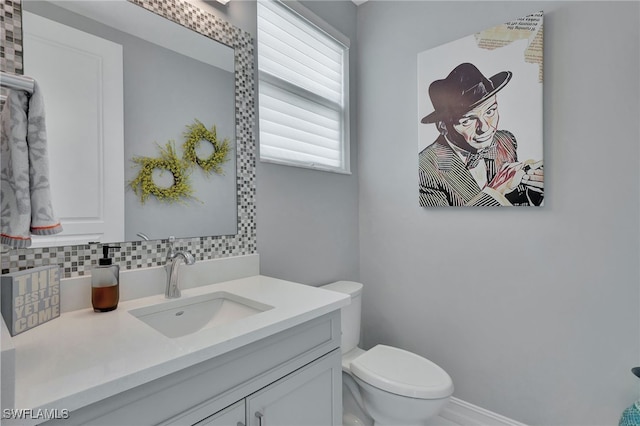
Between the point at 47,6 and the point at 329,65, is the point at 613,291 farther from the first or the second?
the point at 47,6

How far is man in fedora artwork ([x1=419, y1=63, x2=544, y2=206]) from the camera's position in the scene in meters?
1.55

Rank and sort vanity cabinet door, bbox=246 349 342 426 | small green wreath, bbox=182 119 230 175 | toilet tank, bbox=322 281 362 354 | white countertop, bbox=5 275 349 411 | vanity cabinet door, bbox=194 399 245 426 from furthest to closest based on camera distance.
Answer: toilet tank, bbox=322 281 362 354 → small green wreath, bbox=182 119 230 175 → vanity cabinet door, bbox=246 349 342 426 → vanity cabinet door, bbox=194 399 245 426 → white countertop, bbox=5 275 349 411

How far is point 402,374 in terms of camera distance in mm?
1450

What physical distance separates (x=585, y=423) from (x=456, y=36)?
1986 millimetres

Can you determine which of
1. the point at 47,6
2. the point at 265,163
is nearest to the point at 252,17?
the point at 265,163

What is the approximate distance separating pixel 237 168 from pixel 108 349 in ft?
3.06

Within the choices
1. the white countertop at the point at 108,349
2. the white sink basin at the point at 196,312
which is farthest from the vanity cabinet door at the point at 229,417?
the white sink basin at the point at 196,312

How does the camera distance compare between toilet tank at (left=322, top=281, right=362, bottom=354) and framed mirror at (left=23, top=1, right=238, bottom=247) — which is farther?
toilet tank at (left=322, top=281, right=362, bottom=354)

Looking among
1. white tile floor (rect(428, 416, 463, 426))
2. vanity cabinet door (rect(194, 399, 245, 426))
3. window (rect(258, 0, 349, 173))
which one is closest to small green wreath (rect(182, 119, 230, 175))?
window (rect(258, 0, 349, 173))

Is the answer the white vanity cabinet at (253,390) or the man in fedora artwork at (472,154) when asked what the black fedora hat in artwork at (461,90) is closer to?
the man in fedora artwork at (472,154)

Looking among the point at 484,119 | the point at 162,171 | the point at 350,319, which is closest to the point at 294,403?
the point at 350,319

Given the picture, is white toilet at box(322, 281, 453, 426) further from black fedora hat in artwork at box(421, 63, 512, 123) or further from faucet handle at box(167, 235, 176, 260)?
black fedora hat in artwork at box(421, 63, 512, 123)

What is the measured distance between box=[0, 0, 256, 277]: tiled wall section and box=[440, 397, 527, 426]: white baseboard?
4.64 ft

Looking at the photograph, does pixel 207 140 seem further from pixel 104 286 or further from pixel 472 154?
pixel 472 154
